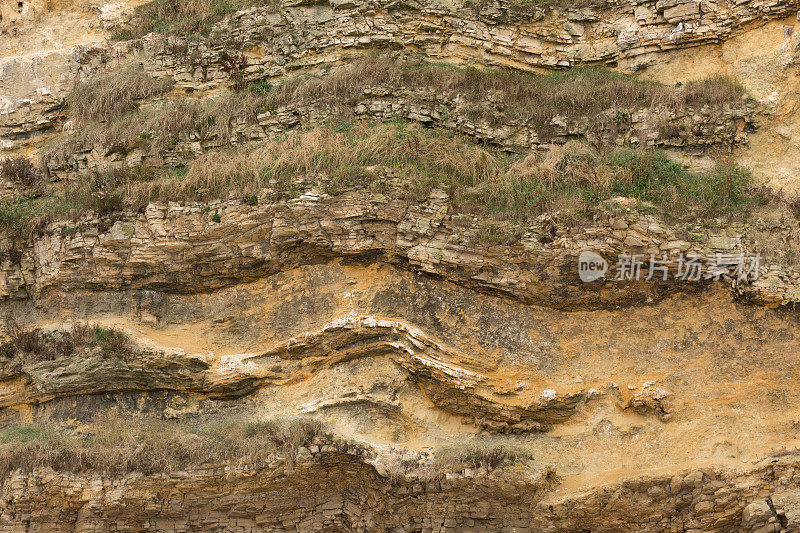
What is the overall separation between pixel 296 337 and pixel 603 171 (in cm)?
559

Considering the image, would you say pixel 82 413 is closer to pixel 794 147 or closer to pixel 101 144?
pixel 101 144

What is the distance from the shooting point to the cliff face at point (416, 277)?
40.1 ft

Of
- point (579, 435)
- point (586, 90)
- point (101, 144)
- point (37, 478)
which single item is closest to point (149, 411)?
point (37, 478)

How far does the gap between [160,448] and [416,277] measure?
462 centimetres

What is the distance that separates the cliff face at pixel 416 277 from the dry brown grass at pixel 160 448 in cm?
4

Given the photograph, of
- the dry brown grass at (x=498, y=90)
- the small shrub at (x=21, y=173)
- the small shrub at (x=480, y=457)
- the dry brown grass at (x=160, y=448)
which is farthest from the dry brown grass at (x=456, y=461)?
the small shrub at (x=21, y=173)

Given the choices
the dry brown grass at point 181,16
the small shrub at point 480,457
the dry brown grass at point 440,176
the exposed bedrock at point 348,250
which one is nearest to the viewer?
the small shrub at point 480,457

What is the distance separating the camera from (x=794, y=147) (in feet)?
47.5

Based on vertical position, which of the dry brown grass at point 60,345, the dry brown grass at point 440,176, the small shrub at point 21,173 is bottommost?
the dry brown grass at point 60,345

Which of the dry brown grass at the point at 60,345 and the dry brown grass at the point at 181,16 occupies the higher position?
the dry brown grass at the point at 181,16

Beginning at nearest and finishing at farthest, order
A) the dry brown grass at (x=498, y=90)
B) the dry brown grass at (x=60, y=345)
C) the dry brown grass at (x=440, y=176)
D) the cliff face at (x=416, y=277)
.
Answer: the cliff face at (x=416, y=277), the dry brown grass at (x=60, y=345), the dry brown grass at (x=440, y=176), the dry brown grass at (x=498, y=90)

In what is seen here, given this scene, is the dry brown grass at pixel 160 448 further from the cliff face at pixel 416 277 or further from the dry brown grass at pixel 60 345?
the dry brown grass at pixel 60 345

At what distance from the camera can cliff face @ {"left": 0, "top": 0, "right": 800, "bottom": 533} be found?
12234 millimetres

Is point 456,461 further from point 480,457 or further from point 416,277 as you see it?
point 416,277
